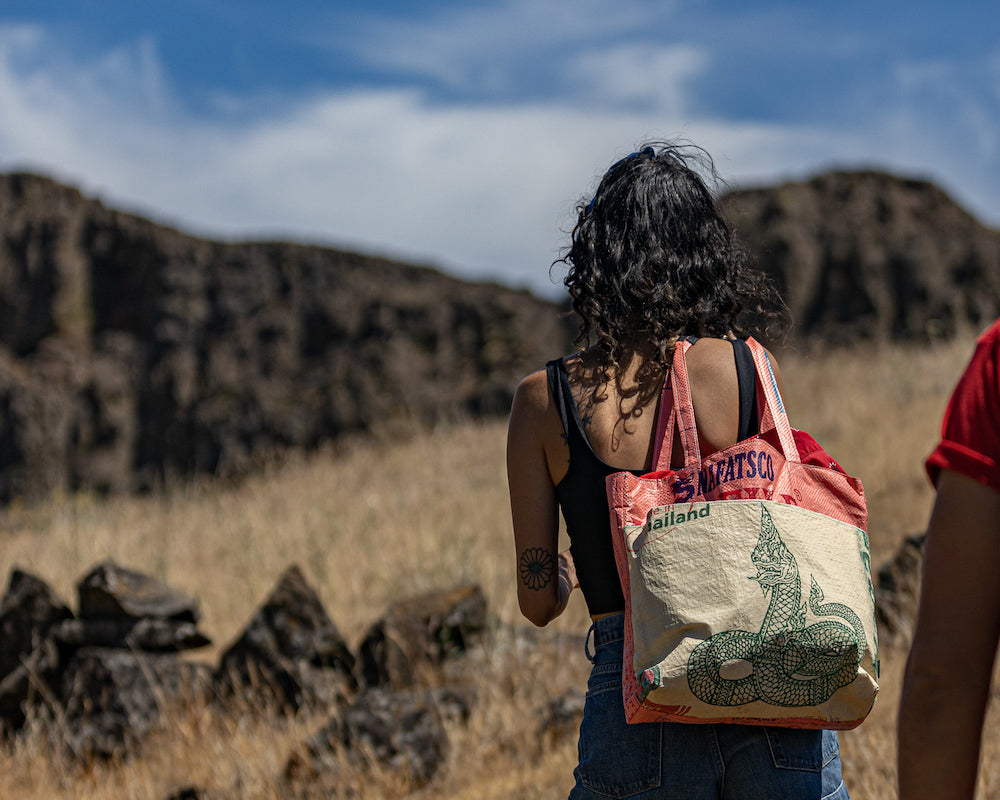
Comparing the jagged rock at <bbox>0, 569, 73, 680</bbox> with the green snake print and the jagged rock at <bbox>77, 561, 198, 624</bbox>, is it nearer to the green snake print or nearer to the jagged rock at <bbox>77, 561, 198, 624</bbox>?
the jagged rock at <bbox>77, 561, 198, 624</bbox>

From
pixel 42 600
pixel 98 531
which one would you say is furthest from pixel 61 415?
pixel 42 600

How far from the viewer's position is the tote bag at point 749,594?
1639 millimetres

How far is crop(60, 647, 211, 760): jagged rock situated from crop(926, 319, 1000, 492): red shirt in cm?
538

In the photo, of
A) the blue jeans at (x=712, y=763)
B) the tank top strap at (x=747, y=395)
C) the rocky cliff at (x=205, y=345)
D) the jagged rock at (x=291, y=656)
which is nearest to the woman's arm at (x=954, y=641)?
the blue jeans at (x=712, y=763)

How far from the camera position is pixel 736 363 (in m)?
1.95

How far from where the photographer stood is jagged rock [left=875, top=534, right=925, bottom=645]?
197 inches

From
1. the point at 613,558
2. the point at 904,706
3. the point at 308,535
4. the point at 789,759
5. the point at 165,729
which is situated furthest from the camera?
the point at 308,535

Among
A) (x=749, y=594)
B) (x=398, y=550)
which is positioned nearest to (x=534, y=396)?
(x=749, y=594)

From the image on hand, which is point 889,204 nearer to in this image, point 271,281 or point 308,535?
point 271,281

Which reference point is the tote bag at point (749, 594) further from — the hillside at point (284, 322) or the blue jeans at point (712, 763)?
the hillside at point (284, 322)

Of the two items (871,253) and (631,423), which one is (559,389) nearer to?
(631,423)

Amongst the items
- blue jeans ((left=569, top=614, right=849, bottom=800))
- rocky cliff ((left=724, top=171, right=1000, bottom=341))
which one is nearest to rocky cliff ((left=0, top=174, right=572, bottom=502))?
rocky cliff ((left=724, top=171, right=1000, bottom=341))

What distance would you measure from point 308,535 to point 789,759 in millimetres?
8000

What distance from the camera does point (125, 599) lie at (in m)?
6.01
